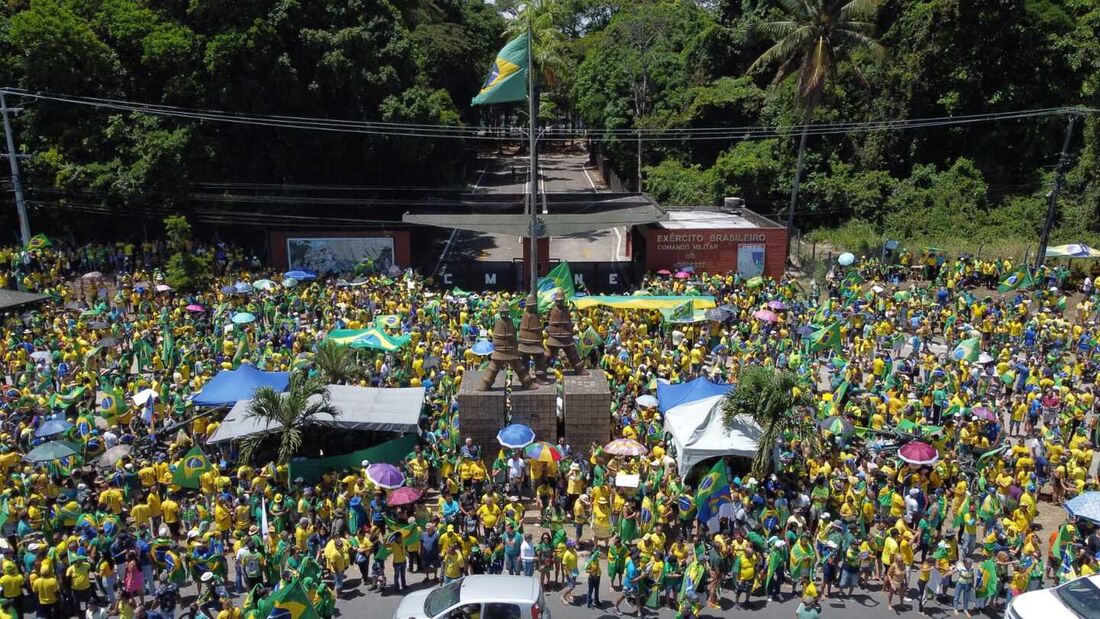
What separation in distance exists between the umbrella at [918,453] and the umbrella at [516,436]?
258 inches

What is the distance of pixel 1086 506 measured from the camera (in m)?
13.2

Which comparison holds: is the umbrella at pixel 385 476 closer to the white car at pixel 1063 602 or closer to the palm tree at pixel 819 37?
the white car at pixel 1063 602

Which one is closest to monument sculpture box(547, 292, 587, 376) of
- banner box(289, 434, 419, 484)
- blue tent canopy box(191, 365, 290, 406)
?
banner box(289, 434, 419, 484)

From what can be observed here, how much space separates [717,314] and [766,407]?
7.70 m

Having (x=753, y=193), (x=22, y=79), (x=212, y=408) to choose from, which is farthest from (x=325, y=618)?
(x=753, y=193)

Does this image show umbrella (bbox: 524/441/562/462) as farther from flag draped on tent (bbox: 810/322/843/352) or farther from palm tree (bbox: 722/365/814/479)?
flag draped on tent (bbox: 810/322/843/352)

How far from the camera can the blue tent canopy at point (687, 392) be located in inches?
655

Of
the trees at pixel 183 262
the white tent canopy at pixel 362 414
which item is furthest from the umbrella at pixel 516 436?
the trees at pixel 183 262

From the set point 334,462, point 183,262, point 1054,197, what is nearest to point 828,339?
point 334,462

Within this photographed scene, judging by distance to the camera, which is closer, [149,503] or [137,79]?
[149,503]

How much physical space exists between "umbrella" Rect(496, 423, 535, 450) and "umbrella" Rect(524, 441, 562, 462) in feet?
0.79

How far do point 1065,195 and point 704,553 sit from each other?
33135 millimetres

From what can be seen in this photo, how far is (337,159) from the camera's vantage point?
38156 mm

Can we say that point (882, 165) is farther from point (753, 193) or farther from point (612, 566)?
point (612, 566)
